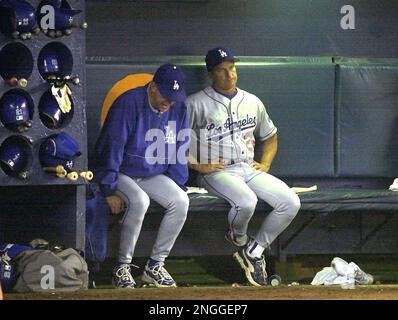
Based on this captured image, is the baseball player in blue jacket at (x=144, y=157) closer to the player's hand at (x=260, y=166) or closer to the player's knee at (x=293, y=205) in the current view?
the player's hand at (x=260, y=166)

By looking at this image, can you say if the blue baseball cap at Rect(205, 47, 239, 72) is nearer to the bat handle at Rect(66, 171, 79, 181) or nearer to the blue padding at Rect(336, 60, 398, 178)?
the blue padding at Rect(336, 60, 398, 178)

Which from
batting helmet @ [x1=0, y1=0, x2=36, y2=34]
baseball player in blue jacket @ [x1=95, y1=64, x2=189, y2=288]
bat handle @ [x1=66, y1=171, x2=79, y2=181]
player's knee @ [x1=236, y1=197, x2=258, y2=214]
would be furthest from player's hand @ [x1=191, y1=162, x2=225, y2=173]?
batting helmet @ [x1=0, y1=0, x2=36, y2=34]

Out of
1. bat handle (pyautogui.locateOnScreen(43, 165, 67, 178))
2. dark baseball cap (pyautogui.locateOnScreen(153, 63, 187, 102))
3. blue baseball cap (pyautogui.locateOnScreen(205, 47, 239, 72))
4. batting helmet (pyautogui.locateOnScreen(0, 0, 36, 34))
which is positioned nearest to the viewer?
batting helmet (pyautogui.locateOnScreen(0, 0, 36, 34))

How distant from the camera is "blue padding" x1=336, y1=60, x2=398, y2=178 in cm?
867

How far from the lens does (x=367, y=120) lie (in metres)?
8.71

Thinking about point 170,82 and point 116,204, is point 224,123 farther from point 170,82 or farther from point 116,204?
point 116,204

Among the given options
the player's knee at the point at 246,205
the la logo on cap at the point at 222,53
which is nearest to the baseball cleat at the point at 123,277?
the player's knee at the point at 246,205

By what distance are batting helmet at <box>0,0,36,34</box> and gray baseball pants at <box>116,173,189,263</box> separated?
0.92 m

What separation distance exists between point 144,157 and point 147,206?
249 millimetres

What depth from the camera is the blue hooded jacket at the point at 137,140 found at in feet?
27.2

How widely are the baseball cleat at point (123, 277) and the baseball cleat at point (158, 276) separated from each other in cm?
9

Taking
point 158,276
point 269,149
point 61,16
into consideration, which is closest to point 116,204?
point 158,276
